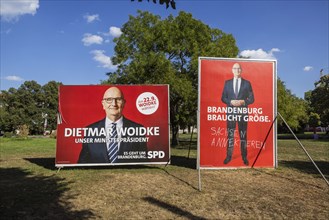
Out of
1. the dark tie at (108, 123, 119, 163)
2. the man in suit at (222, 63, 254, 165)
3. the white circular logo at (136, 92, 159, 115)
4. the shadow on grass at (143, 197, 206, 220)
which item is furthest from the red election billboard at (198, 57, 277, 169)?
the shadow on grass at (143, 197, 206, 220)

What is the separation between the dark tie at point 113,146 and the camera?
39.1ft

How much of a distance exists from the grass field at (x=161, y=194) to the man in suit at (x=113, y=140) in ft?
1.46

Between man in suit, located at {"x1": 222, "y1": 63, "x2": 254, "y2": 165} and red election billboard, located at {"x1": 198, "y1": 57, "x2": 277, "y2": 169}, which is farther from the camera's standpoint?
man in suit, located at {"x1": 222, "y1": 63, "x2": 254, "y2": 165}

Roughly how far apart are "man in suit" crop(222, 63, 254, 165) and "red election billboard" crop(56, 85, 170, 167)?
2121mm

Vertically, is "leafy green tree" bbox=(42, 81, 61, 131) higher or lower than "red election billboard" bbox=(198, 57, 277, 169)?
higher

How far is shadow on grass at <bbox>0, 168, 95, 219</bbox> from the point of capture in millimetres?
6375

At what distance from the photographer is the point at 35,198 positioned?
7664 mm

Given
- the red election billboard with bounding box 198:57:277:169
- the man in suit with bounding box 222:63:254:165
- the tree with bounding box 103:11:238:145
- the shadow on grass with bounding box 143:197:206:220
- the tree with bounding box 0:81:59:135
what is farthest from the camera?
the tree with bounding box 0:81:59:135

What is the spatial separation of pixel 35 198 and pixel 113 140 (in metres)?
4.57

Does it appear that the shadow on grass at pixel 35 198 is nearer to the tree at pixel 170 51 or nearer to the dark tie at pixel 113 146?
the dark tie at pixel 113 146

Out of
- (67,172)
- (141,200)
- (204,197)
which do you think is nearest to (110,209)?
(141,200)

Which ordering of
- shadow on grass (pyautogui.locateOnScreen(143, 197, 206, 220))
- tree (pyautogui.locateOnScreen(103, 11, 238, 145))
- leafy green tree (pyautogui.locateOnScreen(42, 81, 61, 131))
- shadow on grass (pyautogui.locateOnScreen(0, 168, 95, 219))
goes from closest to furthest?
shadow on grass (pyautogui.locateOnScreen(143, 197, 206, 220)) → shadow on grass (pyautogui.locateOnScreen(0, 168, 95, 219)) → tree (pyautogui.locateOnScreen(103, 11, 238, 145)) → leafy green tree (pyautogui.locateOnScreen(42, 81, 61, 131))

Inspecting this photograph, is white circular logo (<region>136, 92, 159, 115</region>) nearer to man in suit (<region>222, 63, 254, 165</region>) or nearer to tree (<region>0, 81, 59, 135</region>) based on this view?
man in suit (<region>222, 63, 254, 165</region>)

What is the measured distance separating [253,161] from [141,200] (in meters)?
5.88
